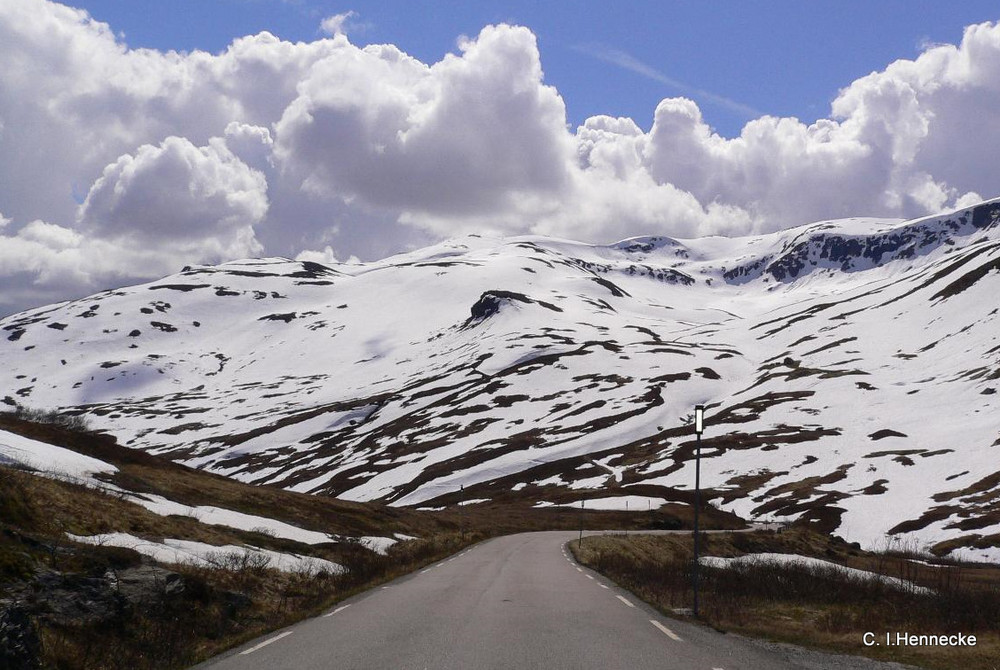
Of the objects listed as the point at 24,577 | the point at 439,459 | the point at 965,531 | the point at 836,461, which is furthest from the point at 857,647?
the point at 439,459

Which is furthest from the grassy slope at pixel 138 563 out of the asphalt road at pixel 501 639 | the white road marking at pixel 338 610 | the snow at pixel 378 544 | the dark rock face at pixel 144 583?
the asphalt road at pixel 501 639

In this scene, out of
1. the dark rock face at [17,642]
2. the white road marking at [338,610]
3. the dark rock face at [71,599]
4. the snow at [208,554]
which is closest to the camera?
the dark rock face at [17,642]

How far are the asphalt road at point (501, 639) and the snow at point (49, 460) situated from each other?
50.9ft

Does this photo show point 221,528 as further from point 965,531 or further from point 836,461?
point 836,461

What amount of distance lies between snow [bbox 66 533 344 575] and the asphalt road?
337cm

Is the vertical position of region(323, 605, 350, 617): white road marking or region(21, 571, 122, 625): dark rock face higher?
region(21, 571, 122, 625): dark rock face

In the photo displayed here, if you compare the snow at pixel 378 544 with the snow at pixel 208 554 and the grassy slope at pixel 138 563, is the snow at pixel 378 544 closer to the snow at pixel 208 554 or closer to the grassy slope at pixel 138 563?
the grassy slope at pixel 138 563

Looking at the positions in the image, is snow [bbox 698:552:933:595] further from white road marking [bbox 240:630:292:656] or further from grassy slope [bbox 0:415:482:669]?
white road marking [bbox 240:630:292:656]

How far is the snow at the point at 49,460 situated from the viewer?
26.9m

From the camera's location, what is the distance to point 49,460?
2906 centimetres

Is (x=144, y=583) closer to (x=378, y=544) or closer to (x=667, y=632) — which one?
(x=667, y=632)

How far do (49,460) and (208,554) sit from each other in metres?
14.4

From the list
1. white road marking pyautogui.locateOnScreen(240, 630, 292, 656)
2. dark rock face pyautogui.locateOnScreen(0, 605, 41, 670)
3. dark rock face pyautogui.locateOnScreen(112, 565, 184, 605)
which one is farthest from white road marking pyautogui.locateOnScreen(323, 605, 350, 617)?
dark rock face pyautogui.locateOnScreen(0, 605, 41, 670)

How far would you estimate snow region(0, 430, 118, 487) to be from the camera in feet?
88.2
